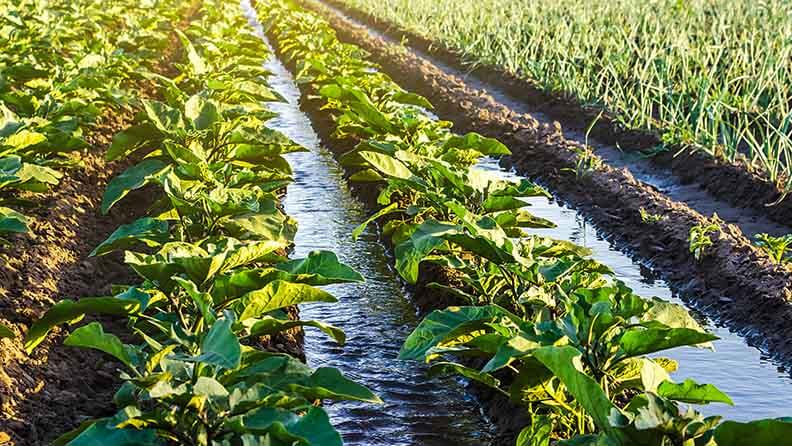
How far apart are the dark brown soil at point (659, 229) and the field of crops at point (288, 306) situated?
12cm

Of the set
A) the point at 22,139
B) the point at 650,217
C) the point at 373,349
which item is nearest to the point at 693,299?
the point at 650,217

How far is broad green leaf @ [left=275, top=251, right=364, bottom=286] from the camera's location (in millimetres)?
3244

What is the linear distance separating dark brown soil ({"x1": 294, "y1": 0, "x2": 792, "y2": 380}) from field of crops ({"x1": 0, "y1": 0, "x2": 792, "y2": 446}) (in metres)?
0.12

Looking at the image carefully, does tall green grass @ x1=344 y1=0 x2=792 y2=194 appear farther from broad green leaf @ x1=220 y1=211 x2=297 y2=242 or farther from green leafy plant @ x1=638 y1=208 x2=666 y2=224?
broad green leaf @ x1=220 y1=211 x2=297 y2=242

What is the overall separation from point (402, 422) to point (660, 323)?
1.30 meters

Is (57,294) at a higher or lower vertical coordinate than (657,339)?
lower

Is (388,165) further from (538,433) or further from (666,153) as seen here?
(666,153)

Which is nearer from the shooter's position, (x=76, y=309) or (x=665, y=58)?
(x=76, y=309)

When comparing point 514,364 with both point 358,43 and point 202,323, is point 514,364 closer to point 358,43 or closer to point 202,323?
point 202,323

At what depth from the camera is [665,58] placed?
9.07 m

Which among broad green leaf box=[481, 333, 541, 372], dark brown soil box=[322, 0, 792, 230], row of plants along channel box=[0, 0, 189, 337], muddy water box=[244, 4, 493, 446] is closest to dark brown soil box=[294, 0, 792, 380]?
dark brown soil box=[322, 0, 792, 230]

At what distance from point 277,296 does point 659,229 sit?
348 cm

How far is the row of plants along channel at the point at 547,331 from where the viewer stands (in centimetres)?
238

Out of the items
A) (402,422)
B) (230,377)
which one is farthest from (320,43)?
(230,377)
